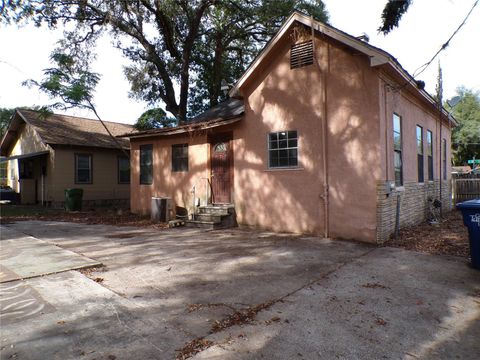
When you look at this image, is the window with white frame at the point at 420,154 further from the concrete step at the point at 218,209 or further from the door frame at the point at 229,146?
the concrete step at the point at 218,209

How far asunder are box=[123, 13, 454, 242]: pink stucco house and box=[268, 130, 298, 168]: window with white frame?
3cm

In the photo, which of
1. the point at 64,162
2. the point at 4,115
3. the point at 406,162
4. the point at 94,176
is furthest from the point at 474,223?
the point at 4,115

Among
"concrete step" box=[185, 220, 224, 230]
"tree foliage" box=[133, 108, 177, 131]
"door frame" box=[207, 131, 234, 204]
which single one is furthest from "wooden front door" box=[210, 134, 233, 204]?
"tree foliage" box=[133, 108, 177, 131]

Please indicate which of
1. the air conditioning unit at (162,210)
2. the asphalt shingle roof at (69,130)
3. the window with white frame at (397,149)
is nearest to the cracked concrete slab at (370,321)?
the window with white frame at (397,149)

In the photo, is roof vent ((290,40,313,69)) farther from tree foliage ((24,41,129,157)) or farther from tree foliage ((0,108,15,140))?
tree foliage ((0,108,15,140))

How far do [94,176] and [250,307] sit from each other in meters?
17.6

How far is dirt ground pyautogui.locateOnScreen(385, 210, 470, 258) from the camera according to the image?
7152 millimetres

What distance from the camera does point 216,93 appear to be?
22188 mm

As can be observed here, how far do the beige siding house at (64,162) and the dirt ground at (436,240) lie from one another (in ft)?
48.3

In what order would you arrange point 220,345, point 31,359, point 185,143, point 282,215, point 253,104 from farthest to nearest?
point 185,143 < point 253,104 < point 282,215 < point 220,345 < point 31,359

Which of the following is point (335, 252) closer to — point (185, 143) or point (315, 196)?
point (315, 196)

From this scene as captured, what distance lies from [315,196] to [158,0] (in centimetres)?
1343

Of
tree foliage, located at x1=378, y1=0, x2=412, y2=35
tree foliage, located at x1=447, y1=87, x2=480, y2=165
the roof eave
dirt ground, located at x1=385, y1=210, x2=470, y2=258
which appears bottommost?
dirt ground, located at x1=385, y1=210, x2=470, y2=258

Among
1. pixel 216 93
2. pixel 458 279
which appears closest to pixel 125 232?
pixel 458 279
